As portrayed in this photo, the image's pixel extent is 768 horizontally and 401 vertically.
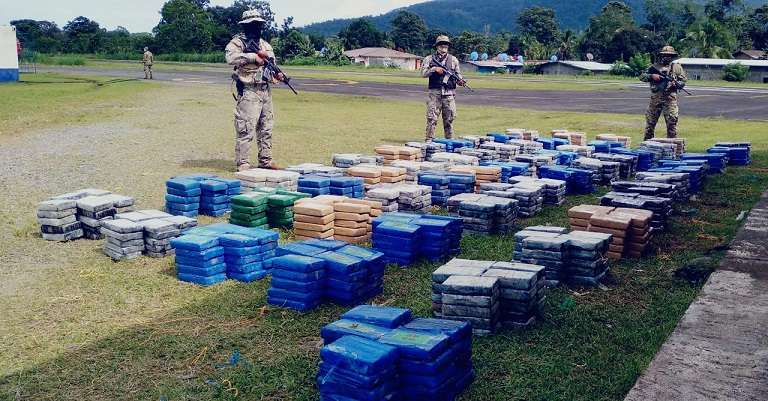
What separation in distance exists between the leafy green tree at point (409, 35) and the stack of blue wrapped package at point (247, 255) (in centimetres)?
14127

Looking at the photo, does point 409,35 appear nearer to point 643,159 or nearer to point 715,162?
point 643,159

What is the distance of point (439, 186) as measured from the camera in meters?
12.1

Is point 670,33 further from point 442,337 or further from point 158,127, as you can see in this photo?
point 442,337

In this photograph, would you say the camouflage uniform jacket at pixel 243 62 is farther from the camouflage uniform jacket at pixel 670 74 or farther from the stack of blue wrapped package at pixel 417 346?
the camouflage uniform jacket at pixel 670 74

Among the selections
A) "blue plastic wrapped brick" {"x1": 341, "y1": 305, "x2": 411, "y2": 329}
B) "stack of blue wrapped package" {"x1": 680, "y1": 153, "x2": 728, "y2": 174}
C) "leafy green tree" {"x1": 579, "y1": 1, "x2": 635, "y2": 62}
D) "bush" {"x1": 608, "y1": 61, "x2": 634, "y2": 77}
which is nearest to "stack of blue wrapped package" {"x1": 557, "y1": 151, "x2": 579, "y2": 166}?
"stack of blue wrapped package" {"x1": 680, "y1": 153, "x2": 728, "y2": 174}

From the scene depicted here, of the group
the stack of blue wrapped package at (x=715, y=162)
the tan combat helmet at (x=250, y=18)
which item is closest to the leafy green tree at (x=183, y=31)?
the tan combat helmet at (x=250, y=18)

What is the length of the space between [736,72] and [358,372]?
7247 centimetres

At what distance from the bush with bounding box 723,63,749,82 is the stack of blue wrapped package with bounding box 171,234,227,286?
70416 mm

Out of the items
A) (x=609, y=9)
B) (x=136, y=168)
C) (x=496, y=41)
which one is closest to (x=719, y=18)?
(x=609, y=9)

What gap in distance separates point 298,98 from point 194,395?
106 ft

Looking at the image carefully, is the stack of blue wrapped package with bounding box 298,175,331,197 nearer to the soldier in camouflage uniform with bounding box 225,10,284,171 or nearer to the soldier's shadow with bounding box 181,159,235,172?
the soldier in camouflage uniform with bounding box 225,10,284,171

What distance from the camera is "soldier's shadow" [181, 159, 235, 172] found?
15.5 m

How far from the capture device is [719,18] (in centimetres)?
9675

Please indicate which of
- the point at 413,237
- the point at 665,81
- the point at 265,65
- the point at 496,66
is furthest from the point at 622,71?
the point at 413,237
